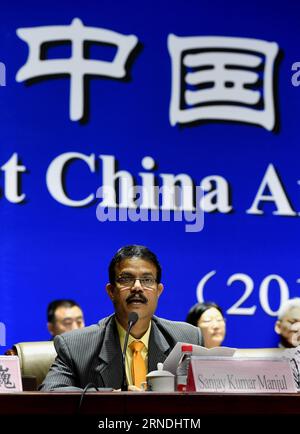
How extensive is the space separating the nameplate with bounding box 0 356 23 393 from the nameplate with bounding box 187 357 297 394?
1.47 ft

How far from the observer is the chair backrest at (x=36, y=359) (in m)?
3.53

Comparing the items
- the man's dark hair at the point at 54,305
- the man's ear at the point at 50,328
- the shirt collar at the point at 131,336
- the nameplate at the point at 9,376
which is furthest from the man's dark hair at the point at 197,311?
the nameplate at the point at 9,376

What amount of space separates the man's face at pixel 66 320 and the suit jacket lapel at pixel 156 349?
4.58 feet

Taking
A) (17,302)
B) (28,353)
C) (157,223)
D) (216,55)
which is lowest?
(28,353)

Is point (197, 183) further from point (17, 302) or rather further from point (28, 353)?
point (28, 353)

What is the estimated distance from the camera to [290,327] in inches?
181

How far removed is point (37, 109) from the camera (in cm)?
458

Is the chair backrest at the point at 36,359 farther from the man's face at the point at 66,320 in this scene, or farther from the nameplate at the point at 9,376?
the nameplate at the point at 9,376

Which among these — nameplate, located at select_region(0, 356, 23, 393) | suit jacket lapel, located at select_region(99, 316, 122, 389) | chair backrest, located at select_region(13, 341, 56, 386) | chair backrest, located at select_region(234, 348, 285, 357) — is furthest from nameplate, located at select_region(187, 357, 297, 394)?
chair backrest, located at select_region(234, 348, 285, 357)

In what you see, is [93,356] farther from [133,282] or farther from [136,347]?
[133,282]

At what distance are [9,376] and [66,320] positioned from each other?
6.92 ft

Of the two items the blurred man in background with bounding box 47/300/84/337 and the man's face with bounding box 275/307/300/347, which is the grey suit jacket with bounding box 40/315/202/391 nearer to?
the blurred man in background with bounding box 47/300/84/337
